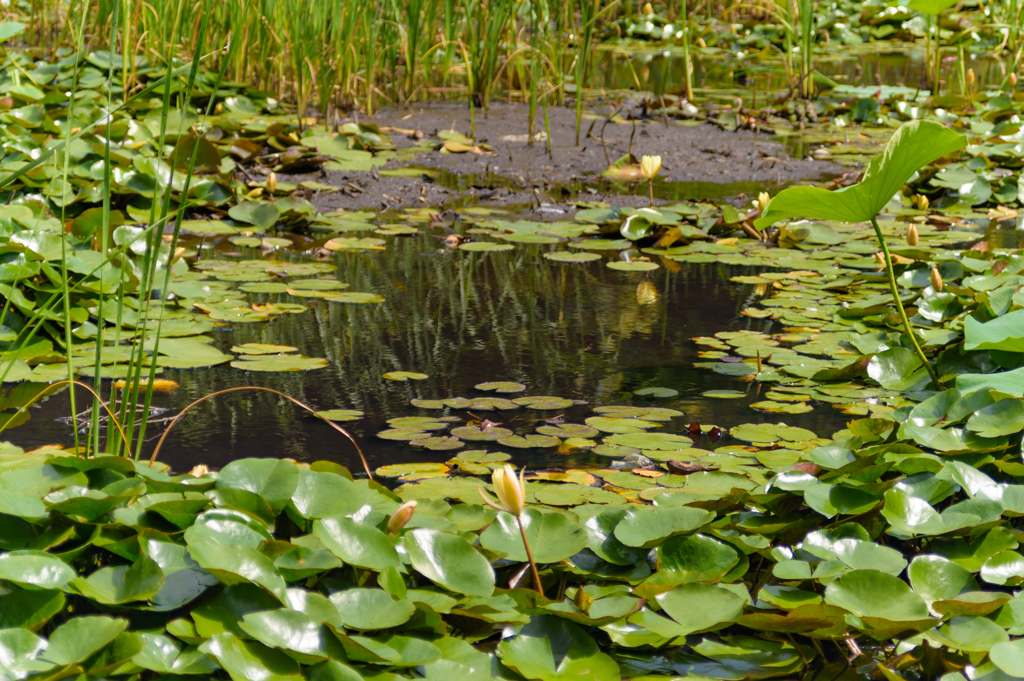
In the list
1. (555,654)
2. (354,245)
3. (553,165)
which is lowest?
(555,654)

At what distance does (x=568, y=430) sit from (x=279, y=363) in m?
0.67

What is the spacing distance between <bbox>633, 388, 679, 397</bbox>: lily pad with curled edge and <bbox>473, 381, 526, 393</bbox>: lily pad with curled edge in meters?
0.23

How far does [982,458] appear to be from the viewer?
1.37 m

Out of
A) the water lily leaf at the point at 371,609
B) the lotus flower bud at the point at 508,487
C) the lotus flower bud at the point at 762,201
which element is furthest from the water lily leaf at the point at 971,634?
the lotus flower bud at the point at 762,201

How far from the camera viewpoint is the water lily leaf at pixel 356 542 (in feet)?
3.51

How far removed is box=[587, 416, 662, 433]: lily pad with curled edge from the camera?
5.35ft

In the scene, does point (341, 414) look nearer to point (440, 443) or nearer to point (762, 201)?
point (440, 443)

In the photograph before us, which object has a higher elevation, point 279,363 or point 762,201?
point 762,201

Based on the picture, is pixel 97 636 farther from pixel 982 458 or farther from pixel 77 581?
pixel 982 458

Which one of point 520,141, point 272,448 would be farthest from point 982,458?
point 520,141

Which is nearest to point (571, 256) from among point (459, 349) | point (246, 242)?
point (459, 349)

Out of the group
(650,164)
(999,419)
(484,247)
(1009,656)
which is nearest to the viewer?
(1009,656)

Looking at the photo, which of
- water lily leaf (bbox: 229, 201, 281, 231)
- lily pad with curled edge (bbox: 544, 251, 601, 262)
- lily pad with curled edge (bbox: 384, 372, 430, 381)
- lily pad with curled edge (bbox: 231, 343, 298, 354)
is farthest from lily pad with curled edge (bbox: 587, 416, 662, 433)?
water lily leaf (bbox: 229, 201, 281, 231)

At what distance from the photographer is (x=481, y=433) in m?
1.62
